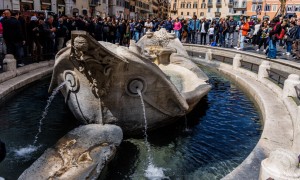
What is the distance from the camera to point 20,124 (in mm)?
6391

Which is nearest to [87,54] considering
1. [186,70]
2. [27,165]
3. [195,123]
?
[27,165]

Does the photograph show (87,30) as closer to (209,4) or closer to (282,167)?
(282,167)

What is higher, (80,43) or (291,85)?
(80,43)

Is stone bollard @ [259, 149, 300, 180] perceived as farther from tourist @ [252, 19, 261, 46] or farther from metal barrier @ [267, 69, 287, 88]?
tourist @ [252, 19, 261, 46]

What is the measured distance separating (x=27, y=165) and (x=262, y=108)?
539 centimetres

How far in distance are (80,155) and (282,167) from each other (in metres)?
2.81

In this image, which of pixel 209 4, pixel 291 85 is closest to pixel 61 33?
pixel 291 85

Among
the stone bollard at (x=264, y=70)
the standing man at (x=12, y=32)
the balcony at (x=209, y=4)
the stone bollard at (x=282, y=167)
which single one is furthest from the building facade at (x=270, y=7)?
the stone bollard at (x=282, y=167)

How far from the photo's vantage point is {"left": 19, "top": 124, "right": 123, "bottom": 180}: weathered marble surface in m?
4.08

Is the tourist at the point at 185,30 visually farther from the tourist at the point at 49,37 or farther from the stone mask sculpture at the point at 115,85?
the stone mask sculpture at the point at 115,85

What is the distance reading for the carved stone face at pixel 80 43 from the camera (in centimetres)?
424

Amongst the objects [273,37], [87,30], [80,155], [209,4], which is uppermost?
[209,4]

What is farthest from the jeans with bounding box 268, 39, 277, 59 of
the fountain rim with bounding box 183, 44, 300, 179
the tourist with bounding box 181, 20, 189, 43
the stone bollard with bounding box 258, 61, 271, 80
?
the tourist with bounding box 181, 20, 189, 43

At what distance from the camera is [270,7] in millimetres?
63750
